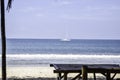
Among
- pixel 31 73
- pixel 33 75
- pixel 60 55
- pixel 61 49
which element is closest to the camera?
pixel 33 75

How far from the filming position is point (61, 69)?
11.4 metres

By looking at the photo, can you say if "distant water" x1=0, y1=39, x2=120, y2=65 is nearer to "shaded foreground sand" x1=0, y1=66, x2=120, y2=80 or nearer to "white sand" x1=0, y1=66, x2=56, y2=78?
"white sand" x1=0, y1=66, x2=56, y2=78

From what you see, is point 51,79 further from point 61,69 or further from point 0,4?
point 0,4

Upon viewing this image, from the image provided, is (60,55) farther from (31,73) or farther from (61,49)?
(31,73)

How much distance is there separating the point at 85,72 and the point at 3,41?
2.48 metres

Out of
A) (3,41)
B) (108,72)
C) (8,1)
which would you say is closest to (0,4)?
(8,1)

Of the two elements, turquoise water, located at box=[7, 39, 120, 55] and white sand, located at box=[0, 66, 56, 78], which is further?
turquoise water, located at box=[7, 39, 120, 55]

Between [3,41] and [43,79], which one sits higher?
[3,41]

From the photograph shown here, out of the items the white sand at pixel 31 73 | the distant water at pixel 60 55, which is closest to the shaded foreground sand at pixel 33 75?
the white sand at pixel 31 73

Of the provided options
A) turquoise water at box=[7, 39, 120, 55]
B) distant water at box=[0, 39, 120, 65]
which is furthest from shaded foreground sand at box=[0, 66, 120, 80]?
turquoise water at box=[7, 39, 120, 55]

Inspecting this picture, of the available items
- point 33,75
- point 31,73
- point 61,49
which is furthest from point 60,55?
point 33,75

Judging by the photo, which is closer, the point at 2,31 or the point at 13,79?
the point at 2,31

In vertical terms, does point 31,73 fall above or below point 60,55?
above

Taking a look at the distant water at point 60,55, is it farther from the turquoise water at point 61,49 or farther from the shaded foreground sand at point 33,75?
the shaded foreground sand at point 33,75
